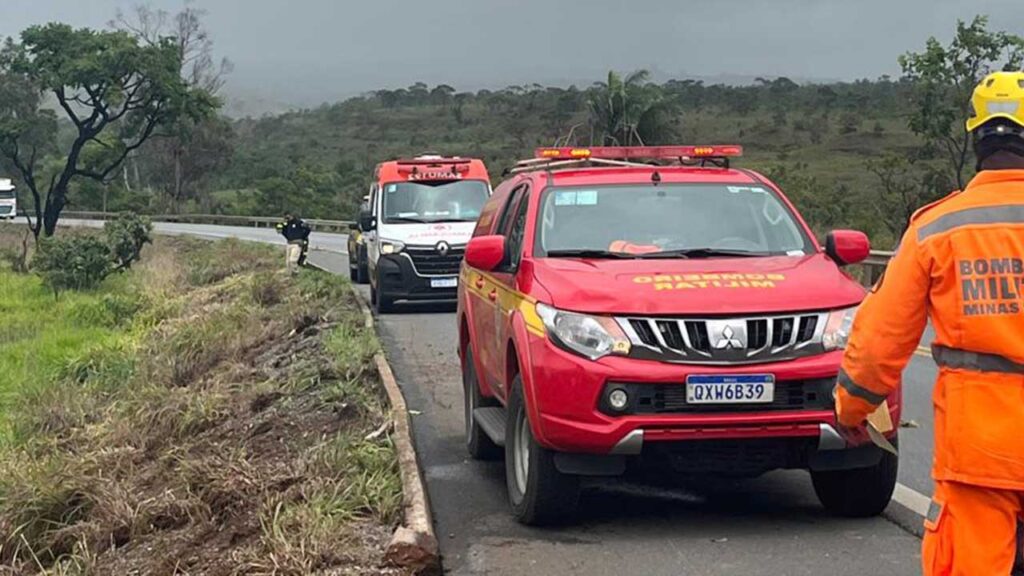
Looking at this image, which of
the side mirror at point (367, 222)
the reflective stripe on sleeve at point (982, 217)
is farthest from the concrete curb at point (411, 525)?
the side mirror at point (367, 222)

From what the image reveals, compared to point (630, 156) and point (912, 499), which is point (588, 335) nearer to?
point (912, 499)

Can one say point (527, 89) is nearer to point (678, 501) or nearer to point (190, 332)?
point (190, 332)

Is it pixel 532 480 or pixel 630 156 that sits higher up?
pixel 630 156

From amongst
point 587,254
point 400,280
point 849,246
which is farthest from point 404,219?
point 849,246

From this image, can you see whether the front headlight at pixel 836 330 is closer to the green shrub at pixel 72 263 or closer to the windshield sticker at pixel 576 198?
the windshield sticker at pixel 576 198

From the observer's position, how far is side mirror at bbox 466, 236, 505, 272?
7023mm

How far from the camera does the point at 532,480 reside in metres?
6.33

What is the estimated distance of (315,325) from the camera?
16.1 metres

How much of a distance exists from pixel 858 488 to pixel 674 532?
3.16 ft

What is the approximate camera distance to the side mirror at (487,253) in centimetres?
702

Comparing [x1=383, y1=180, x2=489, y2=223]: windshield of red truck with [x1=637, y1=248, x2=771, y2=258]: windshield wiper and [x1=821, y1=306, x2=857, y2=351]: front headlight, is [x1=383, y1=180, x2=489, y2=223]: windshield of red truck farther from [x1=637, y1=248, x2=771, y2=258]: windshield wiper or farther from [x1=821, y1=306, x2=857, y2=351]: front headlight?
[x1=821, y1=306, x2=857, y2=351]: front headlight

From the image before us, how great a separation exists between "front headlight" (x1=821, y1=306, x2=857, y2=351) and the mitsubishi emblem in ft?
1.41

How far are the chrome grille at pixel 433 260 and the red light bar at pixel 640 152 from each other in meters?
10.5

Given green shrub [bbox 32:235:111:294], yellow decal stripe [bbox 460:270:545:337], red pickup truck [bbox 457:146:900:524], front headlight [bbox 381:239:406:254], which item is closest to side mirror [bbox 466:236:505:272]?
red pickup truck [bbox 457:146:900:524]
